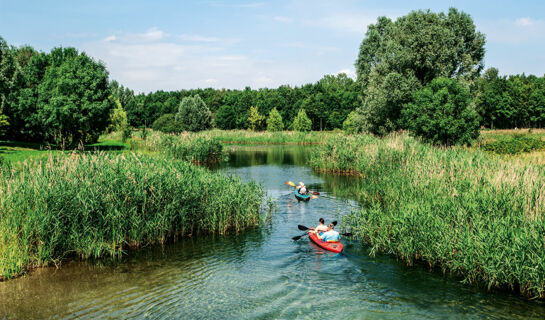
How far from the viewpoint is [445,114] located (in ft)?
99.1

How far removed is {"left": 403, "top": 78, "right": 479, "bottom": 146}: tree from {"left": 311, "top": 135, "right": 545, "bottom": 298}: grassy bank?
13.9 metres

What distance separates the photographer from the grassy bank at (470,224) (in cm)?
901

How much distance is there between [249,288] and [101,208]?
5.68 metres

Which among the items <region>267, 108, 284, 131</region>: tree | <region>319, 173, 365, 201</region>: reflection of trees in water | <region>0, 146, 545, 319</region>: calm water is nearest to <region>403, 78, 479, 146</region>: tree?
<region>319, 173, 365, 201</region>: reflection of trees in water

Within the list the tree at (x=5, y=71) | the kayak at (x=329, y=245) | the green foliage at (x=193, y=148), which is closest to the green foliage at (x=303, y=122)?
the green foliage at (x=193, y=148)

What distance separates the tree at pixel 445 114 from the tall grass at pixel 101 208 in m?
20.6

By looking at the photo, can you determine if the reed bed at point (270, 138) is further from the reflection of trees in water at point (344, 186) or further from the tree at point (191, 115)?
the reflection of trees in water at point (344, 186)

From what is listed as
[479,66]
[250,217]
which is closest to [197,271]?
[250,217]

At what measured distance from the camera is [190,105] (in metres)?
73.8

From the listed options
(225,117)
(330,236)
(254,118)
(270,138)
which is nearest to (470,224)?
(330,236)

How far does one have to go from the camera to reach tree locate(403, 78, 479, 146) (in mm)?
29812

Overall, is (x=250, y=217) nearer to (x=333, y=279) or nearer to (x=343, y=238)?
(x=343, y=238)

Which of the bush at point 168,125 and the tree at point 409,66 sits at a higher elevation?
the tree at point 409,66

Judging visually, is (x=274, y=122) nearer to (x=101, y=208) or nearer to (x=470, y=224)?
(x=101, y=208)
